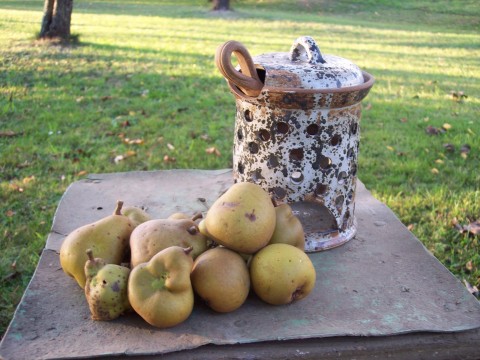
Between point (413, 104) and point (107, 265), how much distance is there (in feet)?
16.3

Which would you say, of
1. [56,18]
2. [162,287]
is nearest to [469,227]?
[162,287]

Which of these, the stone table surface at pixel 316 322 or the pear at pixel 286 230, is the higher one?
the pear at pixel 286 230

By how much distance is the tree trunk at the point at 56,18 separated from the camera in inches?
319

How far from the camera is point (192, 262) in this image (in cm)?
184

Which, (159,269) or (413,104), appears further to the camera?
(413,104)

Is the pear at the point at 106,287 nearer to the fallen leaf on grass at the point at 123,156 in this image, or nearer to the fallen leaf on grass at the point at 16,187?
the fallen leaf on grass at the point at 16,187

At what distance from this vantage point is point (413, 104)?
19.9 ft

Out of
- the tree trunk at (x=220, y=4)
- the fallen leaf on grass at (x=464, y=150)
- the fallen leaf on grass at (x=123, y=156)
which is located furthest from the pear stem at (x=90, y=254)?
the tree trunk at (x=220, y=4)

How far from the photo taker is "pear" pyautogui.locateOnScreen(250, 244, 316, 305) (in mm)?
1910

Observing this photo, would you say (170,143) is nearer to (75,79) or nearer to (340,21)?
(75,79)

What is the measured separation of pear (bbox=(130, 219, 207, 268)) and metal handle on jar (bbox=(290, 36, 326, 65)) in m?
0.88

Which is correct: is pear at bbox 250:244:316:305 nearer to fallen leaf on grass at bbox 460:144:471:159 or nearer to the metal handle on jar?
the metal handle on jar

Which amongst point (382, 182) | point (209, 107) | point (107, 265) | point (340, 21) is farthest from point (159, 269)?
point (340, 21)

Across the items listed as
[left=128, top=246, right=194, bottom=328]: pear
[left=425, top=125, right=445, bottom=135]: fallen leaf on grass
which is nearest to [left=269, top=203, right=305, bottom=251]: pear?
[left=128, top=246, right=194, bottom=328]: pear
